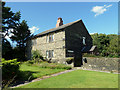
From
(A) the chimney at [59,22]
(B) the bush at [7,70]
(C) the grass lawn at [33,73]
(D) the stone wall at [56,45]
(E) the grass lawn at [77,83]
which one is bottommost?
(C) the grass lawn at [33,73]

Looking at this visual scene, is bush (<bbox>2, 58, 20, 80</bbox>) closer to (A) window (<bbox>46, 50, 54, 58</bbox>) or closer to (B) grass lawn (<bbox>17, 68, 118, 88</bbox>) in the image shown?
(B) grass lawn (<bbox>17, 68, 118, 88</bbox>)

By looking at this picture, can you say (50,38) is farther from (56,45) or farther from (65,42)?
(65,42)

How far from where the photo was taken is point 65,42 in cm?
1620

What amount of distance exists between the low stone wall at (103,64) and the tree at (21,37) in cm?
2232

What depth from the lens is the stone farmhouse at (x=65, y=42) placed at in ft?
53.9

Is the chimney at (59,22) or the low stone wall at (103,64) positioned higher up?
the chimney at (59,22)

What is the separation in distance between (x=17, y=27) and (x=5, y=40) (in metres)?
5.73

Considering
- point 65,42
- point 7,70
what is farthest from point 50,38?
point 7,70

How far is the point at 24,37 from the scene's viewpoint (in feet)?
89.8

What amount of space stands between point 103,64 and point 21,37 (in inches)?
1006

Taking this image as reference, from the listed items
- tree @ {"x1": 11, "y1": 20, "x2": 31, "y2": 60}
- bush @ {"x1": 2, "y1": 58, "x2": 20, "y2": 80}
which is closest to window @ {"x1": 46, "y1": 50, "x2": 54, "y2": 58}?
tree @ {"x1": 11, "y1": 20, "x2": 31, "y2": 60}

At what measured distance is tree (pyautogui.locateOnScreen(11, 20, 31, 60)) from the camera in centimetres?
2619

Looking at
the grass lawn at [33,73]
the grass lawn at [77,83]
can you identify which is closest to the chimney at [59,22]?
the grass lawn at [33,73]

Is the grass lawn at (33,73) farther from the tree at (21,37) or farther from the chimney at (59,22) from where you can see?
the tree at (21,37)
